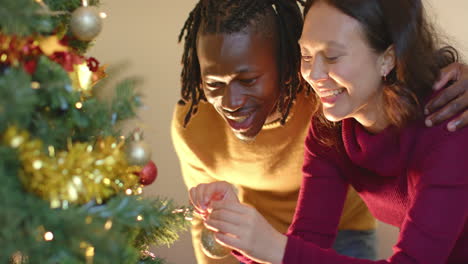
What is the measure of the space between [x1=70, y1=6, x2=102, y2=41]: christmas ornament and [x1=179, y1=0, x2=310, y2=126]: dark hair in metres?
0.31

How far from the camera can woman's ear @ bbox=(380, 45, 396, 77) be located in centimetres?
86

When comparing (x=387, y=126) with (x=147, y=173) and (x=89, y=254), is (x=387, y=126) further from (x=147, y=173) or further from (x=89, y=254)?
(x=89, y=254)

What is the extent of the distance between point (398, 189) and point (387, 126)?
118 mm

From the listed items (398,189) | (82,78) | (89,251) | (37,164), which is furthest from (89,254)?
(398,189)

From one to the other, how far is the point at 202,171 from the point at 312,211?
35 cm

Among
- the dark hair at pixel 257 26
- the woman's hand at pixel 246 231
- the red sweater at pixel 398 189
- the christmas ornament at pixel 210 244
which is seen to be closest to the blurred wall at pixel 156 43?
the dark hair at pixel 257 26

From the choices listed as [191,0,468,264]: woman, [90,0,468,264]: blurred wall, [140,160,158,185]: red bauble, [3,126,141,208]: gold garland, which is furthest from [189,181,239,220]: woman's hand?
[90,0,468,264]: blurred wall

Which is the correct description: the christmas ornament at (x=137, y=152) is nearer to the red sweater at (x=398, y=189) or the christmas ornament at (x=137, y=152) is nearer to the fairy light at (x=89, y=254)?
the fairy light at (x=89, y=254)

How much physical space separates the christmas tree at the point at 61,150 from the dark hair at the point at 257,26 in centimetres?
31

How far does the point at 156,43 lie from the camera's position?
154 centimetres

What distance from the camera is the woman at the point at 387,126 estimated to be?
0.84 meters

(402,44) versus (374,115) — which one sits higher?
(402,44)

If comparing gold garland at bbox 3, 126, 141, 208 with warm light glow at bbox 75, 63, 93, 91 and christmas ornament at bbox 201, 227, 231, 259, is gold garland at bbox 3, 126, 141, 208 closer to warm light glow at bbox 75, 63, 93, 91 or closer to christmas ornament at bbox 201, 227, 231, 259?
warm light glow at bbox 75, 63, 93, 91

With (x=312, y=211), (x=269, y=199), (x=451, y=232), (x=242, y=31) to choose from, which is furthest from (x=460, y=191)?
(x=269, y=199)
